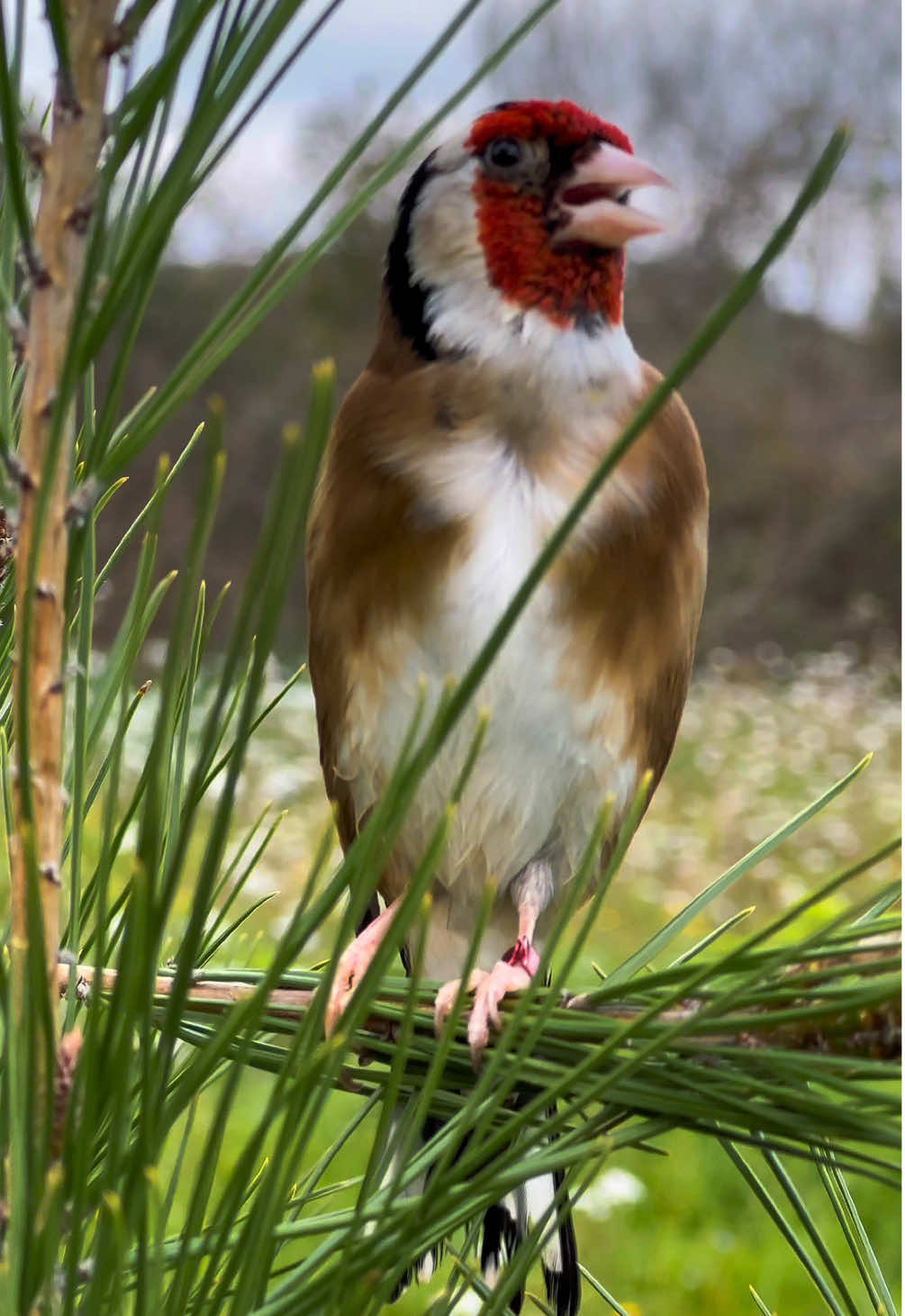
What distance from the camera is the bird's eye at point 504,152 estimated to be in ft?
2.26

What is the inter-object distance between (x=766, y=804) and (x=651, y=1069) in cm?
286

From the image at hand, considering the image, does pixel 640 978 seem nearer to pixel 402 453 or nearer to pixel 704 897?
pixel 704 897

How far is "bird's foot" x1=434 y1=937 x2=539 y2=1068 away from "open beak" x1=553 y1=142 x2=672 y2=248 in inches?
12.4

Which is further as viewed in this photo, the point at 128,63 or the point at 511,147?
the point at 511,147

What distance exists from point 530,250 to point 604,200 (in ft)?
0.14

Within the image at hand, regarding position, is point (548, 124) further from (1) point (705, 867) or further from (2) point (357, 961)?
(1) point (705, 867)

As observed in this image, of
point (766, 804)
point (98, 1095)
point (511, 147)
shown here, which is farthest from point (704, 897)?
point (766, 804)

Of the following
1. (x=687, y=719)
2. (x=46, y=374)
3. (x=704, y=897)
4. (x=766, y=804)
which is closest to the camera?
(x=46, y=374)

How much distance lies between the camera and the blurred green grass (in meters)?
1.66

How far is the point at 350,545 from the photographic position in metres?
0.69

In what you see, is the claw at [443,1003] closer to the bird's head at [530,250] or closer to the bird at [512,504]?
the bird at [512,504]

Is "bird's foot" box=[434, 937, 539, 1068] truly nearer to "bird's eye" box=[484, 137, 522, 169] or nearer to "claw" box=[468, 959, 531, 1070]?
"claw" box=[468, 959, 531, 1070]

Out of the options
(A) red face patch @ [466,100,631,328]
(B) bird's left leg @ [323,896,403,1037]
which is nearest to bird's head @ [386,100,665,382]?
(A) red face patch @ [466,100,631,328]

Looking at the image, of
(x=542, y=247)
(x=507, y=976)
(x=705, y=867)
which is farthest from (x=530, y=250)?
(x=705, y=867)
